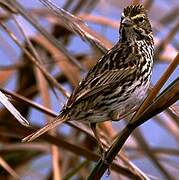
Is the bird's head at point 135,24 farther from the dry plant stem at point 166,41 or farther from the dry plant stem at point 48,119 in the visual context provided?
the dry plant stem at point 48,119

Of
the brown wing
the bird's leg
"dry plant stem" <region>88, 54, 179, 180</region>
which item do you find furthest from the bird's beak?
"dry plant stem" <region>88, 54, 179, 180</region>

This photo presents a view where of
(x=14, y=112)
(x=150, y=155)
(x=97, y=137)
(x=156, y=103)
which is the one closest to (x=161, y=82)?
(x=156, y=103)

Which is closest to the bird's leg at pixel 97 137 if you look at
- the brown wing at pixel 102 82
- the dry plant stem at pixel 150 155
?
the brown wing at pixel 102 82

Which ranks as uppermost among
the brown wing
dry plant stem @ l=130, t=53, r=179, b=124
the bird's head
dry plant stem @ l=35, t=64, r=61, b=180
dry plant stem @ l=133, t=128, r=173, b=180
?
dry plant stem @ l=130, t=53, r=179, b=124

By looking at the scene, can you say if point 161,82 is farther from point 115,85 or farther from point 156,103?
point 115,85

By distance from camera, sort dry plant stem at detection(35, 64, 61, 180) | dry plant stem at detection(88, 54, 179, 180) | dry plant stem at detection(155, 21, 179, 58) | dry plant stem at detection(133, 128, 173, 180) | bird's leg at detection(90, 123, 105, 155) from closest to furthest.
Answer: dry plant stem at detection(88, 54, 179, 180)
bird's leg at detection(90, 123, 105, 155)
dry plant stem at detection(133, 128, 173, 180)
dry plant stem at detection(35, 64, 61, 180)
dry plant stem at detection(155, 21, 179, 58)

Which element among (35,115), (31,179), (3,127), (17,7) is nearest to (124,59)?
(17,7)

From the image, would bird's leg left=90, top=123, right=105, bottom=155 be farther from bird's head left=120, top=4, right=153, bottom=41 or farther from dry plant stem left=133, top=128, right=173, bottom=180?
dry plant stem left=133, top=128, right=173, bottom=180
